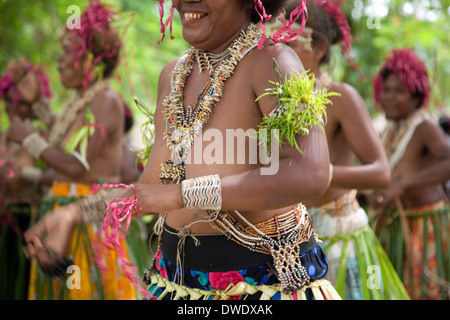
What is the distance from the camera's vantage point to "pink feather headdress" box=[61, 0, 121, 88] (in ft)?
14.4

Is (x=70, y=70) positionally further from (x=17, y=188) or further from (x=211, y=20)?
(x=211, y=20)

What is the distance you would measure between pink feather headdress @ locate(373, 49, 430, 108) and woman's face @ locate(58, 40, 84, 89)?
2722 mm

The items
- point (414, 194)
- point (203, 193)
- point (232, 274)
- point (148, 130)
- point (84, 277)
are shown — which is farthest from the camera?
point (414, 194)

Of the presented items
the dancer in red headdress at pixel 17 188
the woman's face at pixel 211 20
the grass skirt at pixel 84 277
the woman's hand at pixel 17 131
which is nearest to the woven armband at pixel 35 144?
the woman's hand at pixel 17 131

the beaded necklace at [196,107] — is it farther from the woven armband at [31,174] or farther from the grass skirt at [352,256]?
the woven armband at [31,174]

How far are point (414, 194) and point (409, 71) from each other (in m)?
1.11

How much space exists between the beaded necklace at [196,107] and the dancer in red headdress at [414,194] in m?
2.97

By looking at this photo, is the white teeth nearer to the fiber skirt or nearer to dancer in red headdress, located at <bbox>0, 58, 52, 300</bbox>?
the fiber skirt

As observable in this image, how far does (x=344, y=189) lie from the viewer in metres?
3.52

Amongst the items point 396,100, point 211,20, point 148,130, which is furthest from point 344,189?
point 396,100

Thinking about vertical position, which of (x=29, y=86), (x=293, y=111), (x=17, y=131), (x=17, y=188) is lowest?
(x=293, y=111)

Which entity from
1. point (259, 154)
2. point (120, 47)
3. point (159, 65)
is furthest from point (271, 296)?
point (159, 65)

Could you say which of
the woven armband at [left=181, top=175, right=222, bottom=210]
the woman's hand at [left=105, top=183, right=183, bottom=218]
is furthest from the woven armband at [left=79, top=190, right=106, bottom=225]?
the woven armband at [left=181, top=175, right=222, bottom=210]

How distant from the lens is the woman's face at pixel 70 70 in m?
4.49
